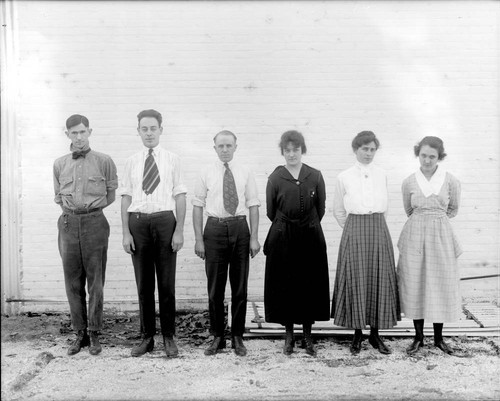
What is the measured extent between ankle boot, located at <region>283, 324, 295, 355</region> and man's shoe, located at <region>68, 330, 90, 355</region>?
1.77m

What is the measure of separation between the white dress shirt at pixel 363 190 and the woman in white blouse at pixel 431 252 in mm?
313

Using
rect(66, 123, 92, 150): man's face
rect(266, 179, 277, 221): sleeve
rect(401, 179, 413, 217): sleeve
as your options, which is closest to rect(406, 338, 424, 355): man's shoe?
rect(401, 179, 413, 217): sleeve

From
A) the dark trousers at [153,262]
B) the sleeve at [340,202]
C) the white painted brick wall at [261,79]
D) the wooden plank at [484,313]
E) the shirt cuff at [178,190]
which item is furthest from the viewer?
the white painted brick wall at [261,79]

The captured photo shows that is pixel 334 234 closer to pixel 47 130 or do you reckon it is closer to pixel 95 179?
pixel 95 179

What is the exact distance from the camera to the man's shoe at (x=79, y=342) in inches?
197

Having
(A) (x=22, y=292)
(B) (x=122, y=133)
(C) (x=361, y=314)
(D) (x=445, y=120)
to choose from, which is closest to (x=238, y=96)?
(B) (x=122, y=133)

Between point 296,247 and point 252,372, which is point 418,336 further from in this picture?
point 252,372

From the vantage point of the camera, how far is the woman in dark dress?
4.87 m

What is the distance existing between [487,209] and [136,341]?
157 inches

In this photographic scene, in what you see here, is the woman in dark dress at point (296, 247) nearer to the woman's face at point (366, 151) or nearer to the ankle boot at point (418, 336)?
the woman's face at point (366, 151)

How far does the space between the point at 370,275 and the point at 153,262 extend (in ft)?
6.03

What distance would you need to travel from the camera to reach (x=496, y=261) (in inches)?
254

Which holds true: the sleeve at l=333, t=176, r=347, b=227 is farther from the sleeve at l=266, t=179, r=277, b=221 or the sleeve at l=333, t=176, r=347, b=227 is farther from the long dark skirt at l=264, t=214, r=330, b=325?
the sleeve at l=266, t=179, r=277, b=221

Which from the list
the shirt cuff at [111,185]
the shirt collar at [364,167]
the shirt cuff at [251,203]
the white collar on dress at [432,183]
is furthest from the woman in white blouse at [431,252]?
the shirt cuff at [111,185]
